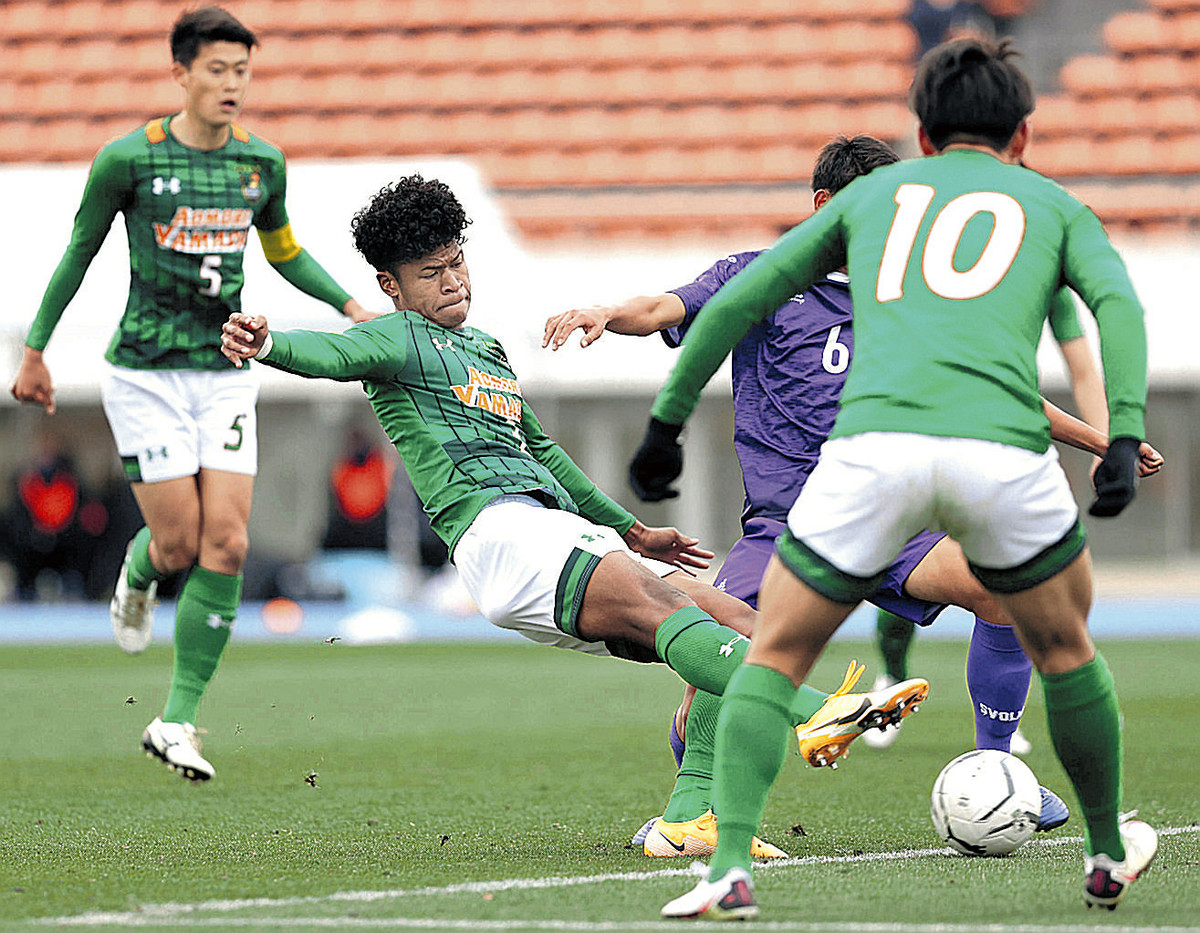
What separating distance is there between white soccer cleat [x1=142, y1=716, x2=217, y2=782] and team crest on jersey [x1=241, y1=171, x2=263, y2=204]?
5.33 ft

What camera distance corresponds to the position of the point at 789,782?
6.03 metres

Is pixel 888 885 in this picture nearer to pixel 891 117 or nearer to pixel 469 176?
pixel 469 176

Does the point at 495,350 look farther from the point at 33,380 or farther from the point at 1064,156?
the point at 1064,156

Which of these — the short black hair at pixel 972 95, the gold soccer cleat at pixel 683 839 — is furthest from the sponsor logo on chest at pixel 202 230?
the short black hair at pixel 972 95

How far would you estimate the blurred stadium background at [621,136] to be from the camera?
16.8m

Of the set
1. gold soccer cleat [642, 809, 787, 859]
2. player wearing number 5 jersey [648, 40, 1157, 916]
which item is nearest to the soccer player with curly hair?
gold soccer cleat [642, 809, 787, 859]

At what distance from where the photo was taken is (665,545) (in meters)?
4.80

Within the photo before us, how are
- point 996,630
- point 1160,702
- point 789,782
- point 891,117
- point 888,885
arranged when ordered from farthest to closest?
point 891,117
point 1160,702
point 789,782
point 996,630
point 888,885

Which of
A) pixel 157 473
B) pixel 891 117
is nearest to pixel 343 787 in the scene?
pixel 157 473

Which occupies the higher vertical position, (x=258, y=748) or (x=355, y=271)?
(x=355, y=271)

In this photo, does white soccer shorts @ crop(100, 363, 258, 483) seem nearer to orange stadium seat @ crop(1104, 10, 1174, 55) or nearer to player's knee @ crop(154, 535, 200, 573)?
player's knee @ crop(154, 535, 200, 573)

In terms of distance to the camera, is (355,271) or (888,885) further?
(355,271)

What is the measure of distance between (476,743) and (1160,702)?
3353mm

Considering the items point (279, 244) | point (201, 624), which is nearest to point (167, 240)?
point (279, 244)
